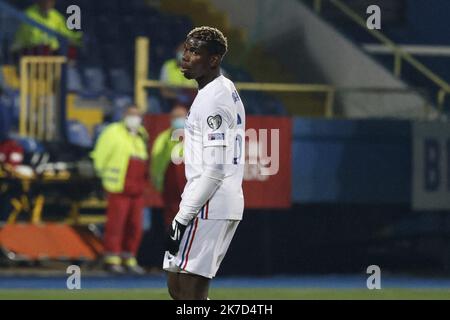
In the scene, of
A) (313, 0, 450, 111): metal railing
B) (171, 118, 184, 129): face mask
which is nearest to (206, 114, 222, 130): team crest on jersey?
(171, 118, 184, 129): face mask

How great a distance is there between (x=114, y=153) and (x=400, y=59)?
18.3 feet

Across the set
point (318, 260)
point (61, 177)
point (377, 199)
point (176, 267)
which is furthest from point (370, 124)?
point (176, 267)

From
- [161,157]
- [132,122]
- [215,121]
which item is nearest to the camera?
[215,121]

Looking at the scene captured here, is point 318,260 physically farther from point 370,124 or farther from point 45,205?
point 45,205

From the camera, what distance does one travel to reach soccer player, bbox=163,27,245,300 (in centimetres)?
877

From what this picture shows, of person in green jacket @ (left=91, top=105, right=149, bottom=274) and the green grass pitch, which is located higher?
person in green jacket @ (left=91, top=105, right=149, bottom=274)

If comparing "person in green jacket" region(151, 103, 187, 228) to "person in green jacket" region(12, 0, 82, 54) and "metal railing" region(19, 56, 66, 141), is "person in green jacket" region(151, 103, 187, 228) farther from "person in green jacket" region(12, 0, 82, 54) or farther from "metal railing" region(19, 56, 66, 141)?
"person in green jacket" region(12, 0, 82, 54)

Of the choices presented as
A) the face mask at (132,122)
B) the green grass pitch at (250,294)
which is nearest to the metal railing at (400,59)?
the face mask at (132,122)

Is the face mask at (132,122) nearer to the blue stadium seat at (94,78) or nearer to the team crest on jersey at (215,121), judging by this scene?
the blue stadium seat at (94,78)

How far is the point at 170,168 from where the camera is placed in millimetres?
19656

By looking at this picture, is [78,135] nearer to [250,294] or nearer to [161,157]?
[161,157]

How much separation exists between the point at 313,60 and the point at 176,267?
14145 mm

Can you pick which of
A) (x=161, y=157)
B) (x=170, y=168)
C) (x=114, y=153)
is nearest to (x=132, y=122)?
(x=114, y=153)

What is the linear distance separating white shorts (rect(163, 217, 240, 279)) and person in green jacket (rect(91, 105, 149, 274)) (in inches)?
418
